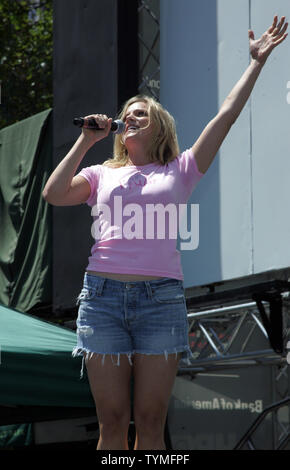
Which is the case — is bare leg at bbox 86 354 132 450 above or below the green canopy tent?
above

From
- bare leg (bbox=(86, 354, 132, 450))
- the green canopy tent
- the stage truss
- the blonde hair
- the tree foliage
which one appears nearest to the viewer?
bare leg (bbox=(86, 354, 132, 450))

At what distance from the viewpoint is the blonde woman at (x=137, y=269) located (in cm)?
270

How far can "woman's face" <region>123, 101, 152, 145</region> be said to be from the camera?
302 centimetres

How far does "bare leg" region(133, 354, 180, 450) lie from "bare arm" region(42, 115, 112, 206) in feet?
2.31

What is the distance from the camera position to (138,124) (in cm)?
303

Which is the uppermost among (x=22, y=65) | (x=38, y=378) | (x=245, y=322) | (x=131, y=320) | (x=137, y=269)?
(x=22, y=65)

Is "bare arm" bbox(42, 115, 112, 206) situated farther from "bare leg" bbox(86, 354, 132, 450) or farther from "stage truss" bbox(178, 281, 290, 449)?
"stage truss" bbox(178, 281, 290, 449)

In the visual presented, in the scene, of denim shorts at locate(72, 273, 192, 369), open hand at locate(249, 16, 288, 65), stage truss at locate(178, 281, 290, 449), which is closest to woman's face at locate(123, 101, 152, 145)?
open hand at locate(249, 16, 288, 65)

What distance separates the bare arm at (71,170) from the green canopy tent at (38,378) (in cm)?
130

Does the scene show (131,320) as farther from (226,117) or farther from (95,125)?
(226,117)

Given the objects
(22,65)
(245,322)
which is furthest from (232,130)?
(22,65)

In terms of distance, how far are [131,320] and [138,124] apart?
81cm

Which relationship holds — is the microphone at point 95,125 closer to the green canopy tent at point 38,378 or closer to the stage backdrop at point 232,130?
the green canopy tent at point 38,378
